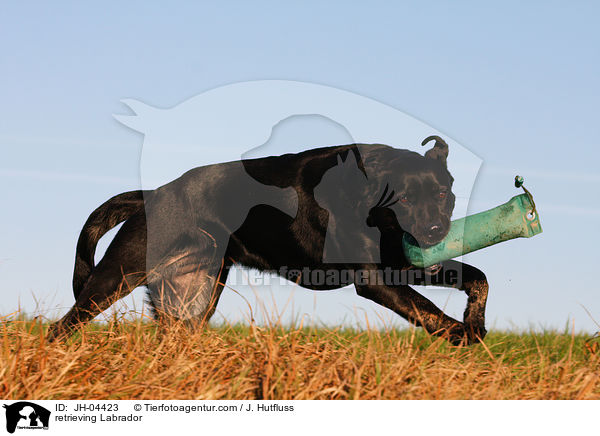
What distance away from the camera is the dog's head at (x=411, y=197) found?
185 inches

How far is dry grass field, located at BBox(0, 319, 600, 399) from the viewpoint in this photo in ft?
10.2

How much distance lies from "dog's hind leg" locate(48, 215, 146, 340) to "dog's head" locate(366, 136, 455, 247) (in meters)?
1.77

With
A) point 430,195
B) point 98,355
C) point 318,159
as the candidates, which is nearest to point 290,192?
point 318,159

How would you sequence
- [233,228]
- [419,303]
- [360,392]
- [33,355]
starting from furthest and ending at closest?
[233,228] < [419,303] < [33,355] < [360,392]

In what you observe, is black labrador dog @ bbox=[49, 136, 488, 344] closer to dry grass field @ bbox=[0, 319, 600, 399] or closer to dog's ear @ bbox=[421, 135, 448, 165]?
dog's ear @ bbox=[421, 135, 448, 165]

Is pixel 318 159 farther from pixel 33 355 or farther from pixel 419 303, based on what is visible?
pixel 33 355

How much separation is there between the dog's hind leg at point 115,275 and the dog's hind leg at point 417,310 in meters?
1.78

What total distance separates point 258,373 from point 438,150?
7.98 ft
